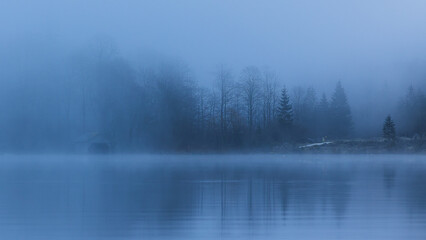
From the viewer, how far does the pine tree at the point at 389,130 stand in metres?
70.7

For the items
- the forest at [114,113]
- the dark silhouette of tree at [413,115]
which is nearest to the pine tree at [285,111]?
the forest at [114,113]

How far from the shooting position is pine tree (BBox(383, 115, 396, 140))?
70.7 metres

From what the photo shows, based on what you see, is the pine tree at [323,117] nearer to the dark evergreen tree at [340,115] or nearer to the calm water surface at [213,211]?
the dark evergreen tree at [340,115]

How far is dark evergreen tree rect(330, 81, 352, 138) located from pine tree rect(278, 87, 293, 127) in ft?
21.2

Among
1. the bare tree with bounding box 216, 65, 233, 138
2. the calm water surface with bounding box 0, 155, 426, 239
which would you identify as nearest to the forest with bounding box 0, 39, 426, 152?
the bare tree with bounding box 216, 65, 233, 138

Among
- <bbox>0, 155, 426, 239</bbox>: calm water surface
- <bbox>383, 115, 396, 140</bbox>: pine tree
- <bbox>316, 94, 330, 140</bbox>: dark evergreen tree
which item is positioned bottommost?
<bbox>0, 155, 426, 239</bbox>: calm water surface

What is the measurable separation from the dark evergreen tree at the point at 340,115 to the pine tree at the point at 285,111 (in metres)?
6.47

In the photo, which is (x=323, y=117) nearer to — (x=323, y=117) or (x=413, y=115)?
(x=323, y=117)

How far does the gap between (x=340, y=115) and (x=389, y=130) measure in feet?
37.1

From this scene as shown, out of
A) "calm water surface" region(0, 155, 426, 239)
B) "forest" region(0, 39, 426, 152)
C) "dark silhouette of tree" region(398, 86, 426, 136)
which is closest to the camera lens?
"calm water surface" region(0, 155, 426, 239)

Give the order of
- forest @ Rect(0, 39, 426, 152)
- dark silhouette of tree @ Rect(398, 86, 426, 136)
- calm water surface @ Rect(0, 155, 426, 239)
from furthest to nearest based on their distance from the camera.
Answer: dark silhouette of tree @ Rect(398, 86, 426, 136) → forest @ Rect(0, 39, 426, 152) → calm water surface @ Rect(0, 155, 426, 239)

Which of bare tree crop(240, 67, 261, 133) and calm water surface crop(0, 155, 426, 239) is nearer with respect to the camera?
calm water surface crop(0, 155, 426, 239)

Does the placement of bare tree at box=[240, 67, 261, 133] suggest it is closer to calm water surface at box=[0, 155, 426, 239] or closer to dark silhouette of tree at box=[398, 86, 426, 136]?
dark silhouette of tree at box=[398, 86, 426, 136]

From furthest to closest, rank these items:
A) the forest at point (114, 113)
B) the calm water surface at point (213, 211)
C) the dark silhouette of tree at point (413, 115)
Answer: the dark silhouette of tree at point (413, 115) < the forest at point (114, 113) < the calm water surface at point (213, 211)
